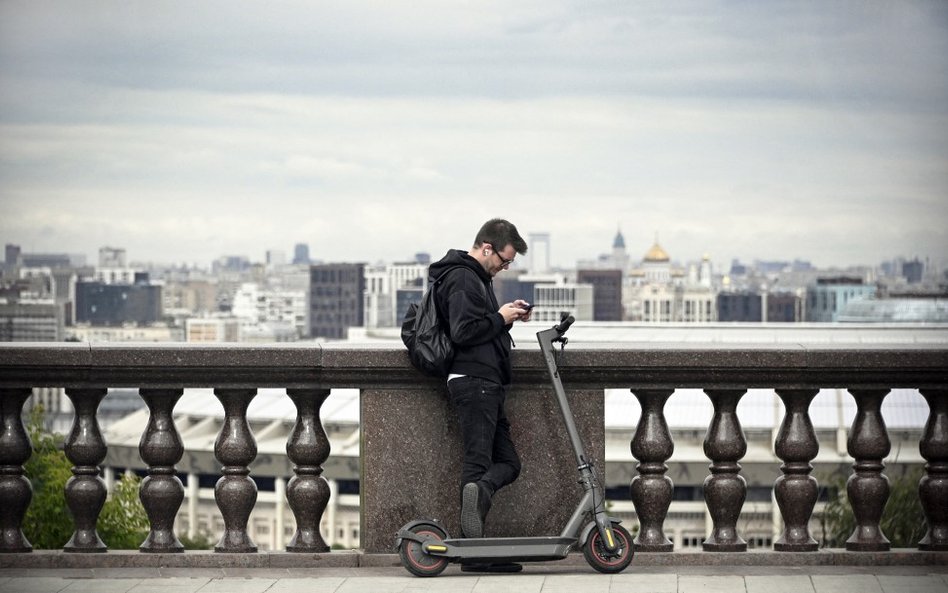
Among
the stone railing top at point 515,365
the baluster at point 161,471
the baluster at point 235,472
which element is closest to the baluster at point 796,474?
the stone railing top at point 515,365

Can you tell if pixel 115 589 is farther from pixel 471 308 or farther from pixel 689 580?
pixel 689 580

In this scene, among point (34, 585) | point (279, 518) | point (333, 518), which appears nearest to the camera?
point (34, 585)

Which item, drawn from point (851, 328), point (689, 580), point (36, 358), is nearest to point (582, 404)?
point (689, 580)

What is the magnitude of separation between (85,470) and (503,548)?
6.62ft

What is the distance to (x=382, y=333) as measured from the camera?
136000 mm

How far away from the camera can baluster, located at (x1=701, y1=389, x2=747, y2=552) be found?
7.25m

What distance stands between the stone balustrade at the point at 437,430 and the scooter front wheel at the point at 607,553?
0.94 feet

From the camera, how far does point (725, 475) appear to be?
23.9 ft

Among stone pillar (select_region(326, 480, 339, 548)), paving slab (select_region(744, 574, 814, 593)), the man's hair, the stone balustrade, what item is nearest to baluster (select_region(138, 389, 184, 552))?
the stone balustrade

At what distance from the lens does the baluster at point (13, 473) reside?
728cm

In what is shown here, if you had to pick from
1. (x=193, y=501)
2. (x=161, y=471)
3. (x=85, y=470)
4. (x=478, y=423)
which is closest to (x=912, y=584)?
Result: (x=478, y=423)

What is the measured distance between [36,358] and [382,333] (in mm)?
128849

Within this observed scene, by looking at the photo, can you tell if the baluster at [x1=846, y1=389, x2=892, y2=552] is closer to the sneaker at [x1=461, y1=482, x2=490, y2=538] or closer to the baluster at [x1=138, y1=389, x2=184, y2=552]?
the sneaker at [x1=461, y1=482, x2=490, y2=538]

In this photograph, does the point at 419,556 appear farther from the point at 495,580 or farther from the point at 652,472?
the point at 652,472
